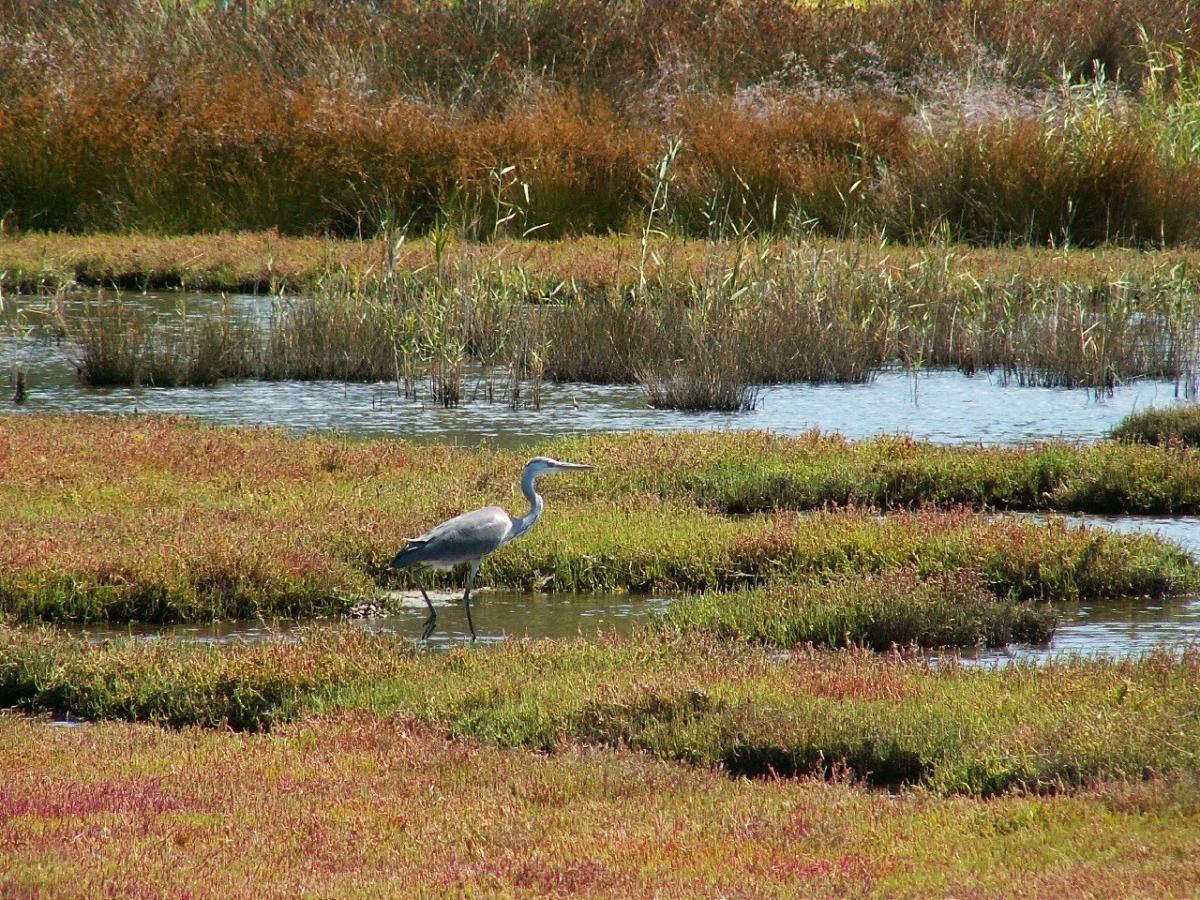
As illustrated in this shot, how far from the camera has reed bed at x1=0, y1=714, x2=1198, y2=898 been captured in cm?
542

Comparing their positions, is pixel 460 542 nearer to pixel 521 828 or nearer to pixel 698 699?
pixel 698 699

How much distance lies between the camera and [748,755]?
738 cm

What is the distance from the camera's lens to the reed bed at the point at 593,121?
24281 mm

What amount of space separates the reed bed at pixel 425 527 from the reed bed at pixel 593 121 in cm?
905

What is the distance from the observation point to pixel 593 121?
27422 millimetres

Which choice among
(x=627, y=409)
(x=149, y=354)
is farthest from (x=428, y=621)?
(x=149, y=354)

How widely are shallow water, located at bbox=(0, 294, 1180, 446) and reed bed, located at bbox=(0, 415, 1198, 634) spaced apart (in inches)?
74.2

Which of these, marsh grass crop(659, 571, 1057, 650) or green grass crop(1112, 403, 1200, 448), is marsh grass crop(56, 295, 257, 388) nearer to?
green grass crop(1112, 403, 1200, 448)

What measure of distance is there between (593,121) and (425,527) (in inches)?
674

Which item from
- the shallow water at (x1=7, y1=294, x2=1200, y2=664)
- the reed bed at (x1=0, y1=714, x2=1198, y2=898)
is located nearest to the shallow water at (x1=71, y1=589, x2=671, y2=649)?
the reed bed at (x1=0, y1=714, x2=1198, y2=898)

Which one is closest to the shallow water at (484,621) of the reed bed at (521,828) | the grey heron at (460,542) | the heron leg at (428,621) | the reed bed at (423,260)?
the heron leg at (428,621)

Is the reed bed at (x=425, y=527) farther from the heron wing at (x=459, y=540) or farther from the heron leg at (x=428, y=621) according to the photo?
the heron wing at (x=459, y=540)

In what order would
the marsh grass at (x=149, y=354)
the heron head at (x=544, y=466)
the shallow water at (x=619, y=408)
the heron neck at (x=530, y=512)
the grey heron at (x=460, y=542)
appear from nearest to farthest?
the grey heron at (x=460, y=542)
the heron neck at (x=530, y=512)
the heron head at (x=544, y=466)
the shallow water at (x=619, y=408)
the marsh grass at (x=149, y=354)

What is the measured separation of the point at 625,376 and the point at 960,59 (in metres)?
14.0
